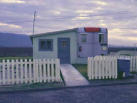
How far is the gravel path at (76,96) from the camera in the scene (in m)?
5.29

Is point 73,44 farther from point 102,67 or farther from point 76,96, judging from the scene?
point 76,96

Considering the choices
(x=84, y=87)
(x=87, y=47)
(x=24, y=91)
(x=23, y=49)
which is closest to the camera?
(x=24, y=91)

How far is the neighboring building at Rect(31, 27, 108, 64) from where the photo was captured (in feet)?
48.0

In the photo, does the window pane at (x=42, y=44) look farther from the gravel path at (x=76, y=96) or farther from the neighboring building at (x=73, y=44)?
the gravel path at (x=76, y=96)

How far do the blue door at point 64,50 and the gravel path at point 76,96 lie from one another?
8110mm

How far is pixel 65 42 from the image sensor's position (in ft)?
48.8

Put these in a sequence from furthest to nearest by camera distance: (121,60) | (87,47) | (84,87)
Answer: (87,47) → (121,60) → (84,87)

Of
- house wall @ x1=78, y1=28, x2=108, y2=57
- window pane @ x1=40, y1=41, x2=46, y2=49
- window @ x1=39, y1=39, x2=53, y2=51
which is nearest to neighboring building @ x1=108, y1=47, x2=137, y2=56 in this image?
house wall @ x1=78, y1=28, x2=108, y2=57

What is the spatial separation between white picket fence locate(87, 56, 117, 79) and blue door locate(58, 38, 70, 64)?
258 inches

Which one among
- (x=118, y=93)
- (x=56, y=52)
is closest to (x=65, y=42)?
(x=56, y=52)

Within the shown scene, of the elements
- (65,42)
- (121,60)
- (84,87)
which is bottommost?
(84,87)

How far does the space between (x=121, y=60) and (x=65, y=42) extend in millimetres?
7380

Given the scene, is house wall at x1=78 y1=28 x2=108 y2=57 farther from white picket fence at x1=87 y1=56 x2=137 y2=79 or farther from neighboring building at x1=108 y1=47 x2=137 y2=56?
white picket fence at x1=87 y1=56 x2=137 y2=79

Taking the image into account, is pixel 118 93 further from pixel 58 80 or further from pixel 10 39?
pixel 10 39
